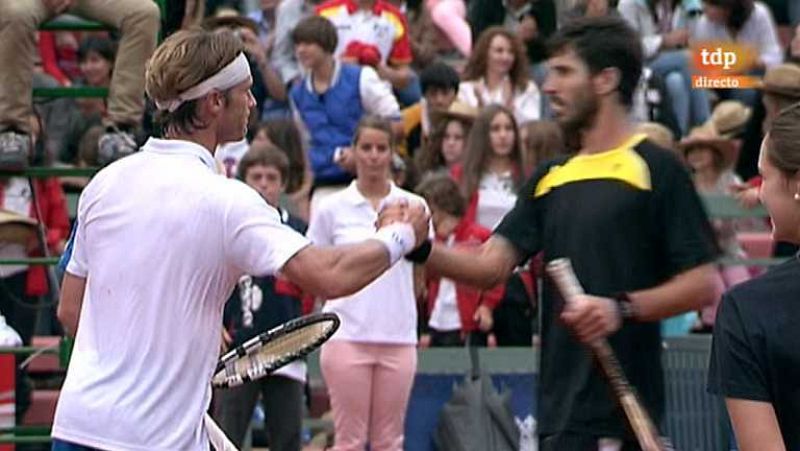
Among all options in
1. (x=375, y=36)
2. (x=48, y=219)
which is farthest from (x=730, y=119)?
(x=48, y=219)

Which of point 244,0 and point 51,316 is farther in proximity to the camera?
point 244,0

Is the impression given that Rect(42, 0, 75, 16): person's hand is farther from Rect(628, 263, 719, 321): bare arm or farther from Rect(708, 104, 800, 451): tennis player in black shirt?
Rect(708, 104, 800, 451): tennis player in black shirt

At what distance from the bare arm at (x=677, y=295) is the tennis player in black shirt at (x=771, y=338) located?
128 cm

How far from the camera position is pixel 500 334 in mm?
12305

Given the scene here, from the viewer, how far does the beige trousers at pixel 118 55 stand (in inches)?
386

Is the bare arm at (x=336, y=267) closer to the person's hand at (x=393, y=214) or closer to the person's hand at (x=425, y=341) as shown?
the person's hand at (x=393, y=214)

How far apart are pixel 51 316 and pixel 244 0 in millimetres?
4253

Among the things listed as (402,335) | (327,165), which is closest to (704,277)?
(402,335)

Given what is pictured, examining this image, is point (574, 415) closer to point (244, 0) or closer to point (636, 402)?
point (636, 402)

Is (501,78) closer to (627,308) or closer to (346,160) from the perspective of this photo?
(346,160)

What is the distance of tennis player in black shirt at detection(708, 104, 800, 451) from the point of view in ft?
15.1

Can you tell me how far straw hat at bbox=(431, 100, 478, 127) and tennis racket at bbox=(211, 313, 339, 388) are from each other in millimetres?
7545

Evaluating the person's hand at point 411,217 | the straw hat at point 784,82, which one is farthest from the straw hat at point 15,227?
the person's hand at point 411,217

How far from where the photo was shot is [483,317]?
12016 millimetres
